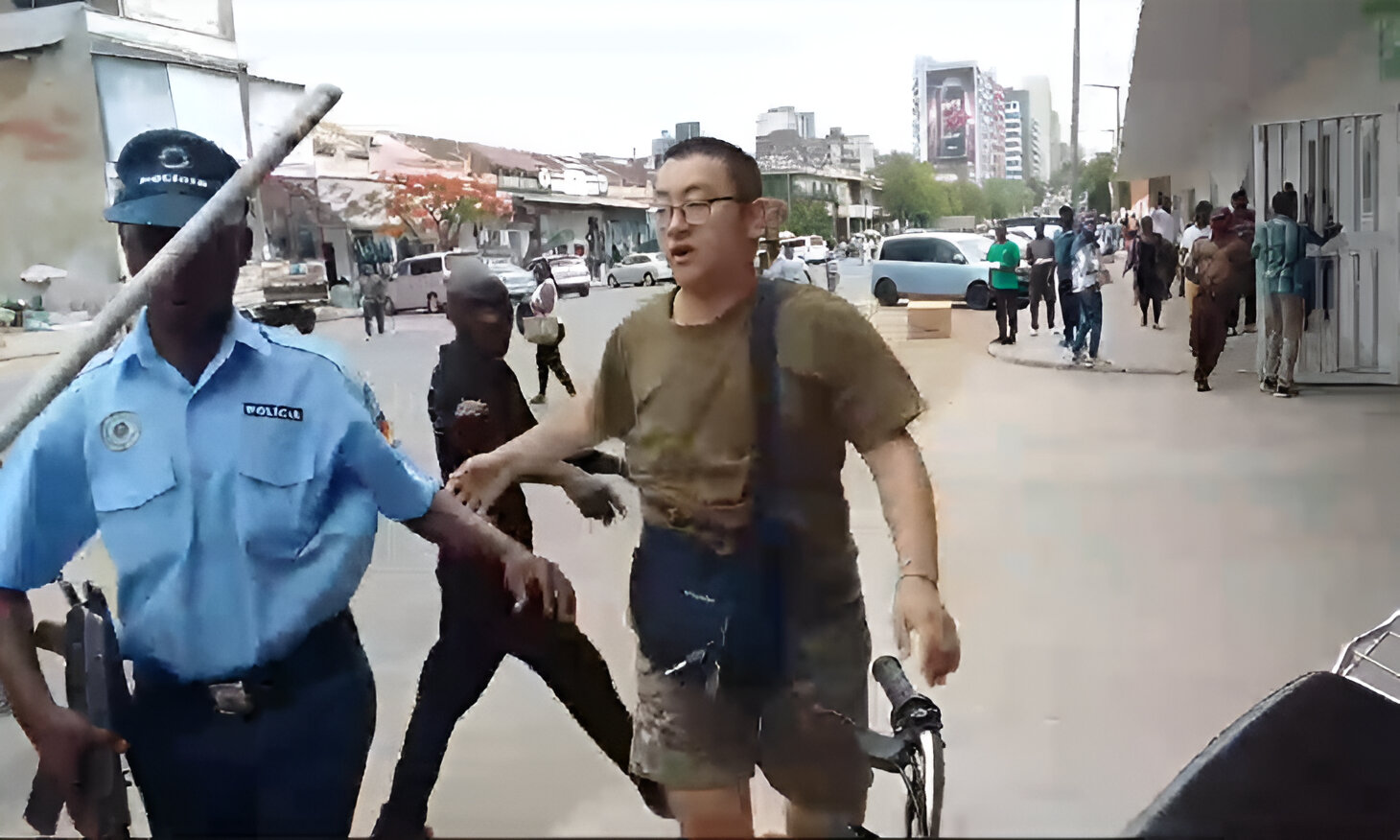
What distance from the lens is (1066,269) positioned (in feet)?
8.57

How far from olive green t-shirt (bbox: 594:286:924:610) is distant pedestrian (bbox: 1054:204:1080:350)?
26.2 inches

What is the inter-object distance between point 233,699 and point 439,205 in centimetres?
103

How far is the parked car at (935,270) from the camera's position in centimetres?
233

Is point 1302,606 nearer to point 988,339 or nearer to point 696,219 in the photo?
point 988,339

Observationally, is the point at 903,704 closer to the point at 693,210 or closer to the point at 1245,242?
the point at 693,210

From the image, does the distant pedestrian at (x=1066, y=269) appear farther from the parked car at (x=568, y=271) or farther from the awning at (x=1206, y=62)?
the parked car at (x=568, y=271)

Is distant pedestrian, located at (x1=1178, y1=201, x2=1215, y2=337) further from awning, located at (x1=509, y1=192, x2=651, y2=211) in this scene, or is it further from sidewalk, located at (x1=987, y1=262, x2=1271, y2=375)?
awning, located at (x1=509, y1=192, x2=651, y2=211)

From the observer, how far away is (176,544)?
198 cm

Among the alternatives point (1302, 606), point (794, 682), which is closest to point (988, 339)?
point (794, 682)

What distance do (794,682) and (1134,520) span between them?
1172 mm

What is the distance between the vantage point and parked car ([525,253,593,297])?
2332 millimetres

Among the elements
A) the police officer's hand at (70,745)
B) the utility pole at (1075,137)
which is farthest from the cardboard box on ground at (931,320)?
the police officer's hand at (70,745)

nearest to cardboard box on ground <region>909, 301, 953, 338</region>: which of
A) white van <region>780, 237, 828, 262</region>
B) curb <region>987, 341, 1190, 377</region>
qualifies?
curb <region>987, 341, 1190, 377</region>

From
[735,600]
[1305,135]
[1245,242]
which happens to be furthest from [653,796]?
[1305,135]
